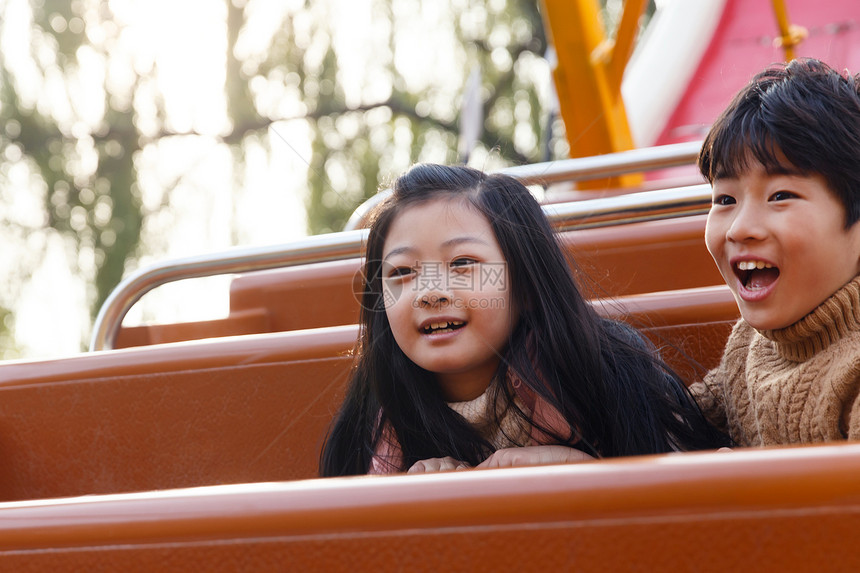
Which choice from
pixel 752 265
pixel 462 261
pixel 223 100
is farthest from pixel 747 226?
pixel 223 100

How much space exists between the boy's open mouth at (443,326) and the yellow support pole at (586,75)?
1.16m

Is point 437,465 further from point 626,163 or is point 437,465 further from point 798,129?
point 626,163

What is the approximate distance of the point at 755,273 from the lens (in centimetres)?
82

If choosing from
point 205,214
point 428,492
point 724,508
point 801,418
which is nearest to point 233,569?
point 428,492

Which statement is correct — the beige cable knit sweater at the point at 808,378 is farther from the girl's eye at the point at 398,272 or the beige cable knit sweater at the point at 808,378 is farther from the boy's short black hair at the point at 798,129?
the girl's eye at the point at 398,272

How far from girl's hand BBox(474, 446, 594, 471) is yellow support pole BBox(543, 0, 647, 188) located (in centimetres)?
122

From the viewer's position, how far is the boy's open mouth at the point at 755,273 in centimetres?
80

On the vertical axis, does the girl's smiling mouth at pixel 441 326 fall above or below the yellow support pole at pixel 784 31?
below

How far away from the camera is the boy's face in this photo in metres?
0.77

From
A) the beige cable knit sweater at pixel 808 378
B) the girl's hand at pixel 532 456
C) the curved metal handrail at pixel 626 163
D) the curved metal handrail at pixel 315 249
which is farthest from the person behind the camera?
the curved metal handrail at pixel 626 163

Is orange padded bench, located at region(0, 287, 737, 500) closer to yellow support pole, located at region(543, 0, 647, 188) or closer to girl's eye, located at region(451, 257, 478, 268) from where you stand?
girl's eye, located at region(451, 257, 478, 268)

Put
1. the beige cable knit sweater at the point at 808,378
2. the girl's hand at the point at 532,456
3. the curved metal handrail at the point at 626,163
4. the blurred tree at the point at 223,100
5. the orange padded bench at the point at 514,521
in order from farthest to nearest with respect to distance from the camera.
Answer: the blurred tree at the point at 223,100
the curved metal handrail at the point at 626,163
the girl's hand at the point at 532,456
the beige cable knit sweater at the point at 808,378
the orange padded bench at the point at 514,521

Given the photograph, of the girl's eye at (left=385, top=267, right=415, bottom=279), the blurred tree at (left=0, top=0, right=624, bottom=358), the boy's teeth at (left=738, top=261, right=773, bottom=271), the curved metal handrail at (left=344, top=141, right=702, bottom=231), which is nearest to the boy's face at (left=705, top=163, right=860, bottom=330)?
the boy's teeth at (left=738, top=261, right=773, bottom=271)

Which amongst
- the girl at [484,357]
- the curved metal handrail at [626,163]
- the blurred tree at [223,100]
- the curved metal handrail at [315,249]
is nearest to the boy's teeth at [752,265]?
the girl at [484,357]
